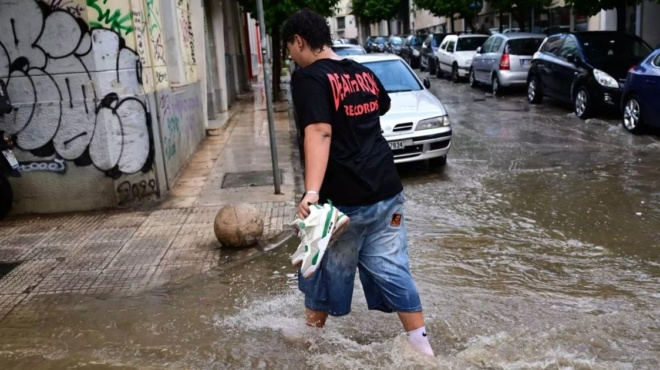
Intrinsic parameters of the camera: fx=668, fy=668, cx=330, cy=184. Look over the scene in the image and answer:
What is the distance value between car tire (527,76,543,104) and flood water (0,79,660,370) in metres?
8.49

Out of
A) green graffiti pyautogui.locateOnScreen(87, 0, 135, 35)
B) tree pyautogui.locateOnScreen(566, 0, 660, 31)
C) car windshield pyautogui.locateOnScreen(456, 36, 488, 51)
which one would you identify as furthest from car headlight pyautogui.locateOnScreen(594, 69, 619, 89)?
car windshield pyautogui.locateOnScreen(456, 36, 488, 51)

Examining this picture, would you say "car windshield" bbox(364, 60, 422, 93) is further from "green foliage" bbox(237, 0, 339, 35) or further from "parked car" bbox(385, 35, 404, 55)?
"parked car" bbox(385, 35, 404, 55)

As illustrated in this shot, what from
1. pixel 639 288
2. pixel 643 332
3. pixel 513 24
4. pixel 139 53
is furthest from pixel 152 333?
pixel 513 24

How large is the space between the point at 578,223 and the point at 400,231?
342 centimetres

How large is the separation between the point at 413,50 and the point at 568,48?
1860 centimetres

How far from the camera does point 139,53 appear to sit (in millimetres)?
7203

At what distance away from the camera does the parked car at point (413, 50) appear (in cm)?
3189

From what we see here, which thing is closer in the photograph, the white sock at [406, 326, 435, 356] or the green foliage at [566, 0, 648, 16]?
the white sock at [406, 326, 435, 356]

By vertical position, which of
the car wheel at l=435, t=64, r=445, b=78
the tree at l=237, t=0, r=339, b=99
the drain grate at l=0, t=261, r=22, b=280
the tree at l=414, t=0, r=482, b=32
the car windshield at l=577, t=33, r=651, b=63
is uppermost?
the tree at l=414, t=0, r=482, b=32

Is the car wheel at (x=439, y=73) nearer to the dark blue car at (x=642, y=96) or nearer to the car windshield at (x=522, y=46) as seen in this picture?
the car windshield at (x=522, y=46)

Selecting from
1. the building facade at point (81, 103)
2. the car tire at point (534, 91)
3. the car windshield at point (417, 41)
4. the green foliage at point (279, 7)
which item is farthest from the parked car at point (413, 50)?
the building facade at point (81, 103)

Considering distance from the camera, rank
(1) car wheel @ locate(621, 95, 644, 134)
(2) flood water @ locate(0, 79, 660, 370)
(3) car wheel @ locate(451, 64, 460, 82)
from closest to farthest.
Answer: (2) flood water @ locate(0, 79, 660, 370) < (1) car wheel @ locate(621, 95, 644, 134) < (3) car wheel @ locate(451, 64, 460, 82)

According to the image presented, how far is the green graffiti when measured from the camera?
678 cm

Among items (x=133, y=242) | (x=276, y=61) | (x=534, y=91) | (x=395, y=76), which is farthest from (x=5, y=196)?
(x=276, y=61)
